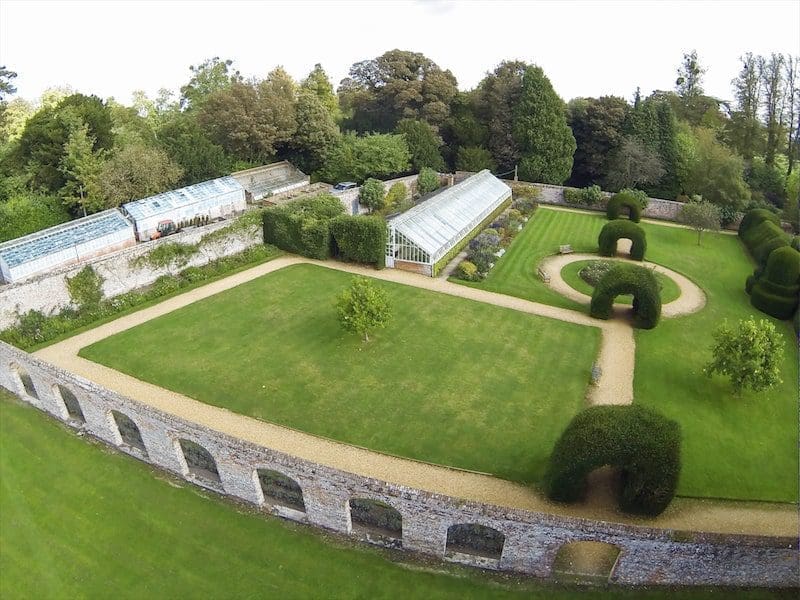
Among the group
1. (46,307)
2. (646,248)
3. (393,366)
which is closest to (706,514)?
(393,366)

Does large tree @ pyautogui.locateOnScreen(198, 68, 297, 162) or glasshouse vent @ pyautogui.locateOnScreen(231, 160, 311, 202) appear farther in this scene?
glasshouse vent @ pyautogui.locateOnScreen(231, 160, 311, 202)

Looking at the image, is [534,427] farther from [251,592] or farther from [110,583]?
[110,583]

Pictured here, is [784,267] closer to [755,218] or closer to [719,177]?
[755,218]

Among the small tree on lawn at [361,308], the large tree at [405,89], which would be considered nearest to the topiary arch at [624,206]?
the large tree at [405,89]

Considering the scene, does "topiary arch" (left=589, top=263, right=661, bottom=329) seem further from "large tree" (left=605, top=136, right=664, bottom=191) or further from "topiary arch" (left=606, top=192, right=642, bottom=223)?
"large tree" (left=605, top=136, right=664, bottom=191)

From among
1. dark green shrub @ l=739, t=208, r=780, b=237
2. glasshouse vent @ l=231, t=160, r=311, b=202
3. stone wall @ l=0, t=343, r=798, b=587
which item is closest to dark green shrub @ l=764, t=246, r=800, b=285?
dark green shrub @ l=739, t=208, r=780, b=237

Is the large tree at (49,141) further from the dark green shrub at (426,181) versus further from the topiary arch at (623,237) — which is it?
the topiary arch at (623,237)
